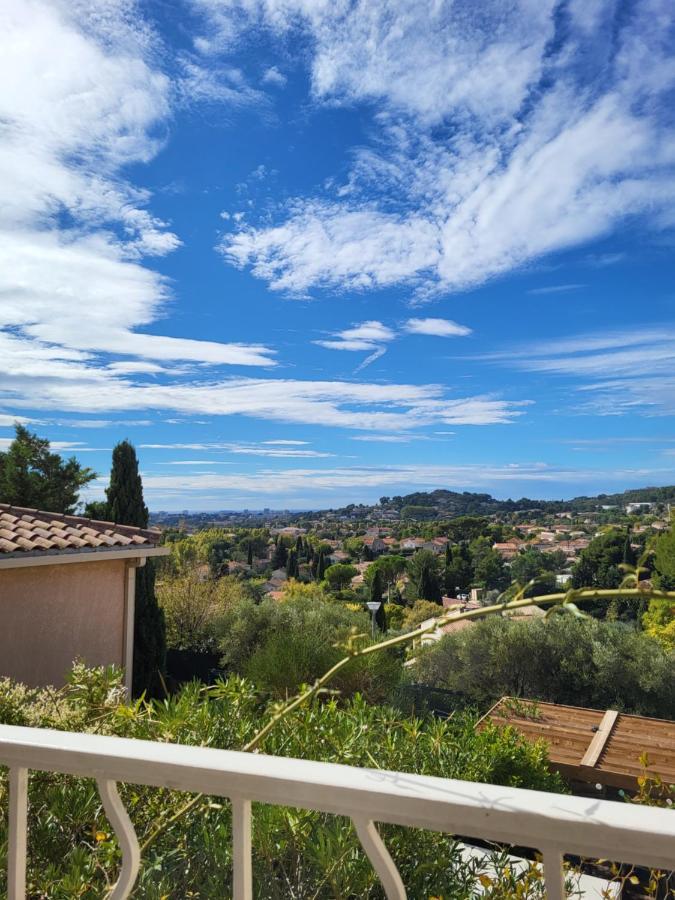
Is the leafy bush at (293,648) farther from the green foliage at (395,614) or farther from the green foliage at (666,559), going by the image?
the green foliage at (666,559)

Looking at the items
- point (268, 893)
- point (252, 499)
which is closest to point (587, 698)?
point (268, 893)

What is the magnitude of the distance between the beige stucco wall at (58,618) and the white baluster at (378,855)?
5118 mm

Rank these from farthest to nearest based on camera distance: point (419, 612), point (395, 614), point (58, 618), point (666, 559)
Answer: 1. point (395, 614)
2. point (419, 612)
3. point (58, 618)
4. point (666, 559)

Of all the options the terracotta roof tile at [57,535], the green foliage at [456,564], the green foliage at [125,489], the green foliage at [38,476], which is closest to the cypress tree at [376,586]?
the green foliage at [456,564]

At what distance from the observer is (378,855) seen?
536 mm

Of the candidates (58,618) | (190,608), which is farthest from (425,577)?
(58,618)

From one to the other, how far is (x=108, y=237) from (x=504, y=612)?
12601 millimetres

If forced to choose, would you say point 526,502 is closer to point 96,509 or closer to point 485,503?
point 485,503

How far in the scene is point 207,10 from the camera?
4.16 metres

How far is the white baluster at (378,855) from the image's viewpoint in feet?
1.71

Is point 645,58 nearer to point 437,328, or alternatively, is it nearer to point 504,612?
point 504,612

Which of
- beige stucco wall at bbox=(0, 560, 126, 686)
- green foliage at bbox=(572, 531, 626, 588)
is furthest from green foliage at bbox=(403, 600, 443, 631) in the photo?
green foliage at bbox=(572, 531, 626, 588)

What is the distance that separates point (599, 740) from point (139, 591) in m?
6.94

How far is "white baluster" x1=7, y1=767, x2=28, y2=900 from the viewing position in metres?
0.69
